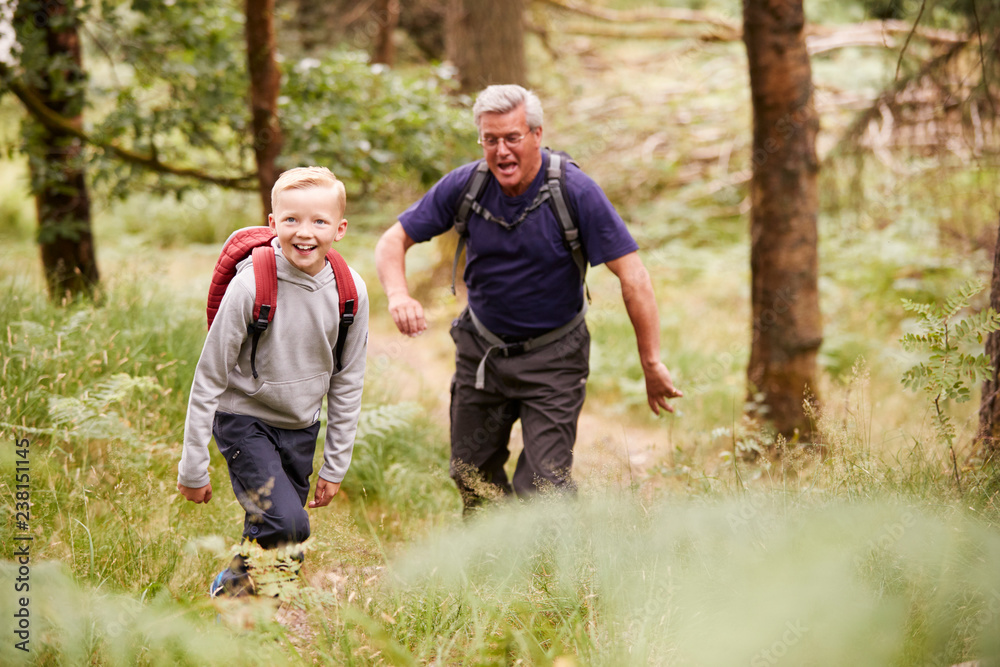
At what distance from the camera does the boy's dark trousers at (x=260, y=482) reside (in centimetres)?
251

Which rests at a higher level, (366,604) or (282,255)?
(282,255)

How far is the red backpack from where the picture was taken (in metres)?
2.39

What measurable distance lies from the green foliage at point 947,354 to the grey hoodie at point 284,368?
2.31 metres

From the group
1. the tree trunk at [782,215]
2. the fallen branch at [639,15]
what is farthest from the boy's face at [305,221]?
the fallen branch at [639,15]

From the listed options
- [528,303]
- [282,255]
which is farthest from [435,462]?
[282,255]

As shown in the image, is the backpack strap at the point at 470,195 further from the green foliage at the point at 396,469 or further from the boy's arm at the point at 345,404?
the green foliage at the point at 396,469

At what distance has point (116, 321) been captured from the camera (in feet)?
15.0

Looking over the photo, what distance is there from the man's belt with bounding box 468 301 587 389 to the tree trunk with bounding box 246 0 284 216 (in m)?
2.41

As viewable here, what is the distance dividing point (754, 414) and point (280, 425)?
12.6 ft

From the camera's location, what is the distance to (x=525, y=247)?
11.6 ft

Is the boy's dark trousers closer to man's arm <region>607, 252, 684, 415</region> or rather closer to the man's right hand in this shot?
the man's right hand

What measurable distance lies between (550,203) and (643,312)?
0.70 m

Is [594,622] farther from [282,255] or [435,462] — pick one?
[435,462]

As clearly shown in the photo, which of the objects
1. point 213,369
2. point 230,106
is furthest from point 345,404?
point 230,106
